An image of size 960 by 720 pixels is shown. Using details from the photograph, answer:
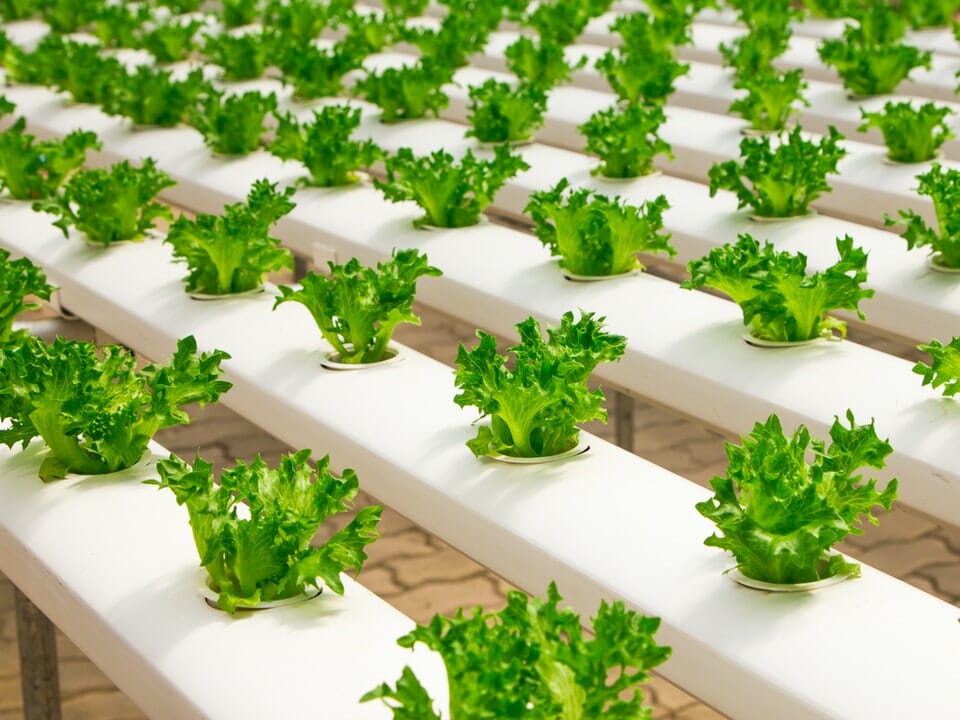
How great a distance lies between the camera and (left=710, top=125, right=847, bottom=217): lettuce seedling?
526 centimetres

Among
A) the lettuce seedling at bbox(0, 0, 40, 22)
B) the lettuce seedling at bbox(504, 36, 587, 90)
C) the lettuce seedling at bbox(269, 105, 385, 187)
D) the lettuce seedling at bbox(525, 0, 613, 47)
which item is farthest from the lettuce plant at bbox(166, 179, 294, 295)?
the lettuce seedling at bbox(0, 0, 40, 22)

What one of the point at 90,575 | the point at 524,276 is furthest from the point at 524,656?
the point at 524,276

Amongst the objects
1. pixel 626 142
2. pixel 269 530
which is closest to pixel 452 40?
pixel 626 142

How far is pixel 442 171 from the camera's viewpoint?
547 centimetres

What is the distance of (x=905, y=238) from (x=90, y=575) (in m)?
Result: 2.91

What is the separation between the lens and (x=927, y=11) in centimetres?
864

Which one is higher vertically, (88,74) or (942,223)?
(942,223)

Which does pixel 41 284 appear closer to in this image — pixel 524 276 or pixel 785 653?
pixel 524 276

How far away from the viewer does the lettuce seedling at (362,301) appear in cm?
433

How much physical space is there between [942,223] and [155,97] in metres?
4.25

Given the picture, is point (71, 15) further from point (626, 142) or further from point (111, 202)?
point (626, 142)

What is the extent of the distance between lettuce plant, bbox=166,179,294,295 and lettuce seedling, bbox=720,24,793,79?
328 centimetres

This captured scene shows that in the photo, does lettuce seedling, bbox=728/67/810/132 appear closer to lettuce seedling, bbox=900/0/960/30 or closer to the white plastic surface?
lettuce seedling, bbox=900/0/960/30

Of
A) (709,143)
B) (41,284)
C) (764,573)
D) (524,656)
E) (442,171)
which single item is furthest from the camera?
(709,143)
